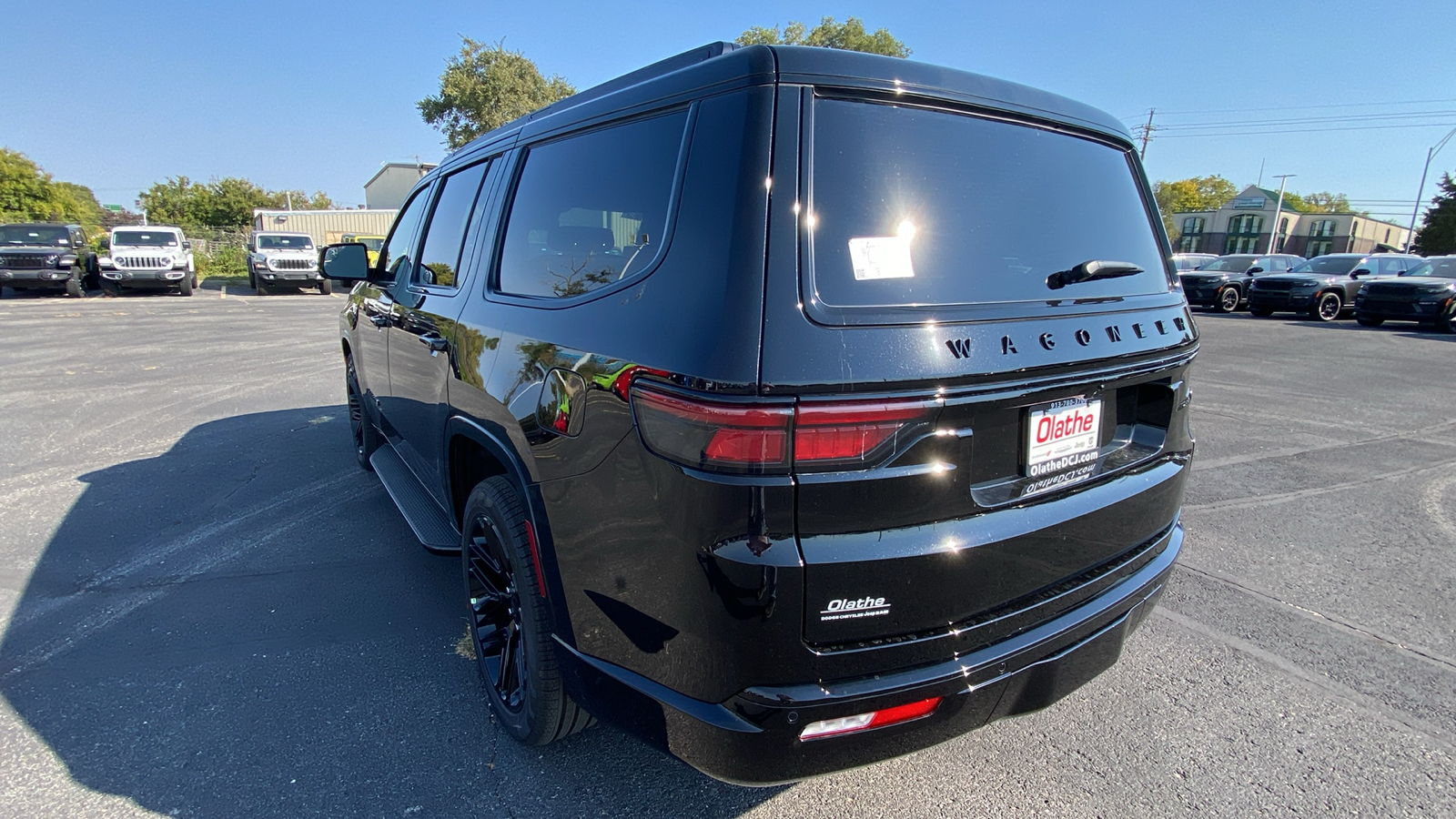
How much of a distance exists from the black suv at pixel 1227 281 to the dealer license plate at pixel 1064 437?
72.5 ft

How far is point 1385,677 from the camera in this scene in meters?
2.70

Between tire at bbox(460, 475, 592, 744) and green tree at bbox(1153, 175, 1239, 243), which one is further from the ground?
green tree at bbox(1153, 175, 1239, 243)

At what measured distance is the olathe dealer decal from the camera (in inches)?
57.4

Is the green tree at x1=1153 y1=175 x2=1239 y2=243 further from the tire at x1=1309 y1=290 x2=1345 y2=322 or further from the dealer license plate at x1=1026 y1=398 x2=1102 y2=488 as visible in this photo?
the dealer license plate at x1=1026 y1=398 x2=1102 y2=488

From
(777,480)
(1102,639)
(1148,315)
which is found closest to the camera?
(777,480)

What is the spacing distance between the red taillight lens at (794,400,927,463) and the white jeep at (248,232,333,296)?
22524 mm

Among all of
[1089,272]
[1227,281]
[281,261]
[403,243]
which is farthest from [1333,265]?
[281,261]

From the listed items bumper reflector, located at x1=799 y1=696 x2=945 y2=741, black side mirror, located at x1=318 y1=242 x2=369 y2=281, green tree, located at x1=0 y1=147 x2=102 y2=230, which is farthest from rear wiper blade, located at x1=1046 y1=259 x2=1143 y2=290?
green tree, located at x1=0 y1=147 x2=102 y2=230

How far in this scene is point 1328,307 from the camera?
18.0 m

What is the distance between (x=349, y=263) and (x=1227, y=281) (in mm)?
23277

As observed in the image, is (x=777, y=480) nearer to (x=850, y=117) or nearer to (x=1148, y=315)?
(x=850, y=117)

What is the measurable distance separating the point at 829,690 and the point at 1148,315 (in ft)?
4.72

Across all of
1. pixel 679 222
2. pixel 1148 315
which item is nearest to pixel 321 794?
pixel 679 222

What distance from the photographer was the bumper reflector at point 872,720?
152 centimetres
